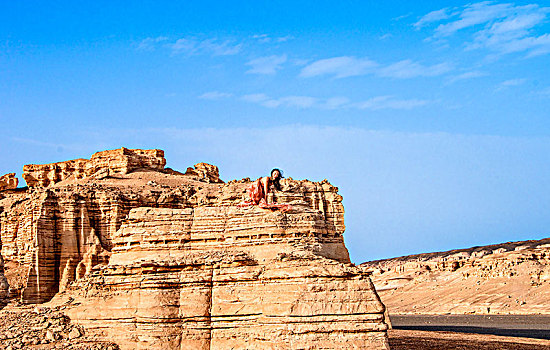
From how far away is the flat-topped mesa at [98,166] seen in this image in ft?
191

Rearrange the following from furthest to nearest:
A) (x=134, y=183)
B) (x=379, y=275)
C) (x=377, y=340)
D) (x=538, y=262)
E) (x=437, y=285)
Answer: (x=379, y=275) < (x=437, y=285) < (x=538, y=262) < (x=134, y=183) < (x=377, y=340)

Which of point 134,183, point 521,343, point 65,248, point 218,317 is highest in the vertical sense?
point 134,183

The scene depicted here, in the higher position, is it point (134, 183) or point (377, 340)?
point (134, 183)

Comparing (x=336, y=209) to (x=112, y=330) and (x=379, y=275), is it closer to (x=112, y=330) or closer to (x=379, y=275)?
(x=112, y=330)

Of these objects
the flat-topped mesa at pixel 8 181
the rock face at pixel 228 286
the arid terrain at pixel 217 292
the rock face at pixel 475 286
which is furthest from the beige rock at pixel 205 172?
the rock face at pixel 228 286

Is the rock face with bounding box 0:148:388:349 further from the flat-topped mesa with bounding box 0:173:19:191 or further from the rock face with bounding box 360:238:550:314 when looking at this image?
the flat-topped mesa with bounding box 0:173:19:191

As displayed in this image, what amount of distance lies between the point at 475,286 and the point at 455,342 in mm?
44273

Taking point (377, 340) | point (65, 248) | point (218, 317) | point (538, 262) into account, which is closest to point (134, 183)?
point (65, 248)

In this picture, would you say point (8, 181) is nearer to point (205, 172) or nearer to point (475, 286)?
point (205, 172)

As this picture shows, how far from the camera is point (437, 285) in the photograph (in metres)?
91.7

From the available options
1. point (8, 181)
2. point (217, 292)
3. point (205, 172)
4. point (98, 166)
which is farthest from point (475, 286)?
point (217, 292)

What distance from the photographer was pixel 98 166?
59.5m

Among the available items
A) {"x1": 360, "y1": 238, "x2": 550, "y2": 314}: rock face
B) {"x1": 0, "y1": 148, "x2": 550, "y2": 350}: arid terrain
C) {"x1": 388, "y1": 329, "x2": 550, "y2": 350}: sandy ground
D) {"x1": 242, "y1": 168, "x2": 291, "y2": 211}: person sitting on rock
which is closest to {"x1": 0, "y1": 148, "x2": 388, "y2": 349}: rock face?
{"x1": 0, "y1": 148, "x2": 550, "y2": 350}: arid terrain

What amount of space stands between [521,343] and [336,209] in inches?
750
